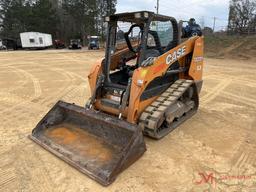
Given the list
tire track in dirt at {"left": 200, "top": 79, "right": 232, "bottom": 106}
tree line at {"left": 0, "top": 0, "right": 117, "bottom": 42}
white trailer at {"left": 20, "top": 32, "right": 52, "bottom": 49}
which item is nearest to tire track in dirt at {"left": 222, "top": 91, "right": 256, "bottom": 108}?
tire track in dirt at {"left": 200, "top": 79, "right": 232, "bottom": 106}

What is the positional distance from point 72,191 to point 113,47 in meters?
2.94

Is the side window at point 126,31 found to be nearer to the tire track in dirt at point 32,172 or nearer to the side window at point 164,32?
the side window at point 164,32

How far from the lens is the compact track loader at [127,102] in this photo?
3648 mm

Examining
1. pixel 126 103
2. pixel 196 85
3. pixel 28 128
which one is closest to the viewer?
pixel 126 103

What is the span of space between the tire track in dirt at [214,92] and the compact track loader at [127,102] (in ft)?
4.09

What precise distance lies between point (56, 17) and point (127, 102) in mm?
45407

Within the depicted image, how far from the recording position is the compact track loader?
365cm

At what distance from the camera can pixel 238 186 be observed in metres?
3.11

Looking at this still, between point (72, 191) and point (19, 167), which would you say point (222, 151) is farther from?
point (19, 167)

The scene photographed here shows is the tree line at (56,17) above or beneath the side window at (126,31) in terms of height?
above

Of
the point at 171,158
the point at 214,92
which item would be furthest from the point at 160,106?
the point at 214,92

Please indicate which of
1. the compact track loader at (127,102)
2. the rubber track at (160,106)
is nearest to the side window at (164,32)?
the compact track loader at (127,102)

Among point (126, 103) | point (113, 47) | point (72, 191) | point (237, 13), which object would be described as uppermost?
point (237, 13)

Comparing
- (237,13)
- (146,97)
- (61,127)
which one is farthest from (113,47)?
(237,13)
